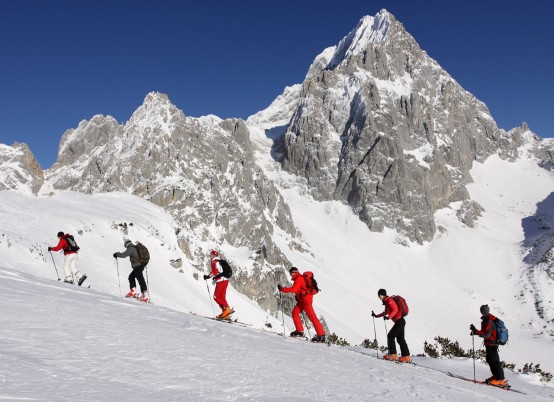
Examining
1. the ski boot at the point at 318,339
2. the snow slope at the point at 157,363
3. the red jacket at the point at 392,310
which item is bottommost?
the snow slope at the point at 157,363

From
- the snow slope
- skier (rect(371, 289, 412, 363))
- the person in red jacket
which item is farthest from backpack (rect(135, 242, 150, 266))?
skier (rect(371, 289, 412, 363))

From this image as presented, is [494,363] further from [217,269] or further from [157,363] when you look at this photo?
[157,363]

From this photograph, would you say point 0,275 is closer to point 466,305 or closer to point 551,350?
point 551,350

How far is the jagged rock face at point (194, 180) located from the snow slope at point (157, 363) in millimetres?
36809

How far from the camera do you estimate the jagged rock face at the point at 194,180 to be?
61188 mm

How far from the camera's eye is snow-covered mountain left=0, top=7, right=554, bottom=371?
127 feet

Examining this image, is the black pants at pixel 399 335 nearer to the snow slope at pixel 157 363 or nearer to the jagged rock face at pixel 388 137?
the snow slope at pixel 157 363

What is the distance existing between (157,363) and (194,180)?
210ft

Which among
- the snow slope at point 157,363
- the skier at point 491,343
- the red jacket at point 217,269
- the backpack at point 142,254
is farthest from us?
the backpack at point 142,254

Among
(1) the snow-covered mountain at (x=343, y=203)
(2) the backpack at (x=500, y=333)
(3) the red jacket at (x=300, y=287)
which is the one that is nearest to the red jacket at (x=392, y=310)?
(3) the red jacket at (x=300, y=287)

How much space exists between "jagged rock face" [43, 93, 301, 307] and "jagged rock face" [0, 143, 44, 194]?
96.4ft

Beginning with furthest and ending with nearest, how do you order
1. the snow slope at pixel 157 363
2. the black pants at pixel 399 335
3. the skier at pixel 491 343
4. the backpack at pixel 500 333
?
the black pants at pixel 399 335, the skier at pixel 491 343, the backpack at pixel 500 333, the snow slope at pixel 157 363

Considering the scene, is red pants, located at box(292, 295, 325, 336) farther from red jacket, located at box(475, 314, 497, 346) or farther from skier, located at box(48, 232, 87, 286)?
skier, located at box(48, 232, 87, 286)

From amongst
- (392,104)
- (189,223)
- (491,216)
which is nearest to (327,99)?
(392,104)
